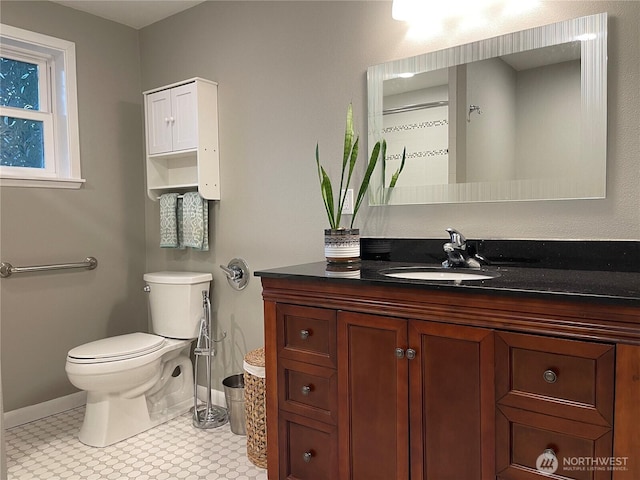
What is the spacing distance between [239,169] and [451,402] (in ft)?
5.45

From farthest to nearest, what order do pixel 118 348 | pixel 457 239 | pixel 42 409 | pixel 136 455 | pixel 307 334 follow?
pixel 42 409, pixel 118 348, pixel 136 455, pixel 457 239, pixel 307 334

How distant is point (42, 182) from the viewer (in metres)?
2.57

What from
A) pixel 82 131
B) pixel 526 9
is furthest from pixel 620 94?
pixel 82 131

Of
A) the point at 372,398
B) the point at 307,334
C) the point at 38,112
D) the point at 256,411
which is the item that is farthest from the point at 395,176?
the point at 38,112

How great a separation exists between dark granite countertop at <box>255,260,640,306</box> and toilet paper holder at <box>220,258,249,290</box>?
836mm

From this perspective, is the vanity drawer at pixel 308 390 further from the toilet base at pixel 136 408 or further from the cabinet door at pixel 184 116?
the cabinet door at pixel 184 116

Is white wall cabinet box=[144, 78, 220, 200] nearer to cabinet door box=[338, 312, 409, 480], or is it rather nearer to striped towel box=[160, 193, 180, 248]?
striped towel box=[160, 193, 180, 248]

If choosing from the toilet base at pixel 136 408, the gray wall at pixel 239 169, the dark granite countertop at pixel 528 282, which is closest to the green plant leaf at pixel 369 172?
the gray wall at pixel 239 169

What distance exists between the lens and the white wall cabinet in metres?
2.49

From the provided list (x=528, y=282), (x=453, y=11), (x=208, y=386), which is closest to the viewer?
(x=528, y=282)

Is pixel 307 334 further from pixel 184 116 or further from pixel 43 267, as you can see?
pixel 43 267

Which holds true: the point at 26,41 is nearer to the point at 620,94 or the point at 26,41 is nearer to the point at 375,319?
the point at 375,319

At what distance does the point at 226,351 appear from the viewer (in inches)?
104

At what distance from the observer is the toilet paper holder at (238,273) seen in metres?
2.51
